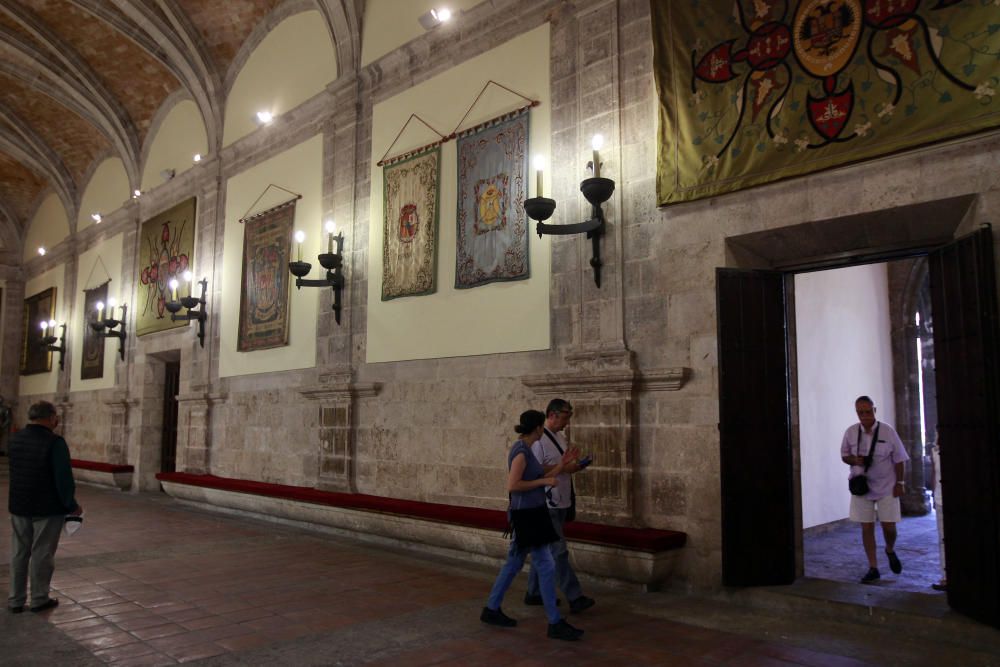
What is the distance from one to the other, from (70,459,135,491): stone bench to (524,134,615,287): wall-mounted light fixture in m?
10.3

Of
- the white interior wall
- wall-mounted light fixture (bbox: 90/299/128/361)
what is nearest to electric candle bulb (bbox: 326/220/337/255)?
the white interior wall

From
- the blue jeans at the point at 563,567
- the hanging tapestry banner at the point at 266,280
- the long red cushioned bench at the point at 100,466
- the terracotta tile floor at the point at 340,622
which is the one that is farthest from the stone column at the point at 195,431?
the blue jeans at the point at 563,567

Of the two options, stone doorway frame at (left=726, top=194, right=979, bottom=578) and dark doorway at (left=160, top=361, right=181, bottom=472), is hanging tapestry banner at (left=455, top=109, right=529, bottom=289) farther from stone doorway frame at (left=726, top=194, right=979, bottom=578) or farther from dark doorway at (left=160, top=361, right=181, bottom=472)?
dark doorway at (left=160, top=361, right=181, bottom=472)

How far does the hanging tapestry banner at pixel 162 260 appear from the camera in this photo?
1250cm

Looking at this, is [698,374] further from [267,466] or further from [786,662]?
[267,466]

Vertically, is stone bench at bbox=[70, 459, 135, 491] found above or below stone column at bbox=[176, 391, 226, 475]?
below

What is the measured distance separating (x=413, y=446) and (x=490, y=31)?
422 centimetres

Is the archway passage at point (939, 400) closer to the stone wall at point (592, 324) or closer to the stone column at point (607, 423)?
the stone wall at point (592, 324)

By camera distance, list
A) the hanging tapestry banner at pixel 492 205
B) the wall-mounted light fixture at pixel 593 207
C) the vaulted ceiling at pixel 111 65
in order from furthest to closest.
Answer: the vaulted ceiling at pixel 111 65, the hanging tapestry banner at pixel 492 205, the wall-mounted light fixture at pixel 593 207

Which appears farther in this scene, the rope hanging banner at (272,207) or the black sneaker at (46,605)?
the rope hanging banner at (272,207)

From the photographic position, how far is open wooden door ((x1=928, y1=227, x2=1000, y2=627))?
421 centimetres

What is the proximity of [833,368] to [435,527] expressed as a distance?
→ 4.68 meters

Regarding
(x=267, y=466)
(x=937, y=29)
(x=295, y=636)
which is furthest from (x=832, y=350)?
(x=267, y=466)

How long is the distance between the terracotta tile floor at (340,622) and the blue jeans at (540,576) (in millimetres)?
175
